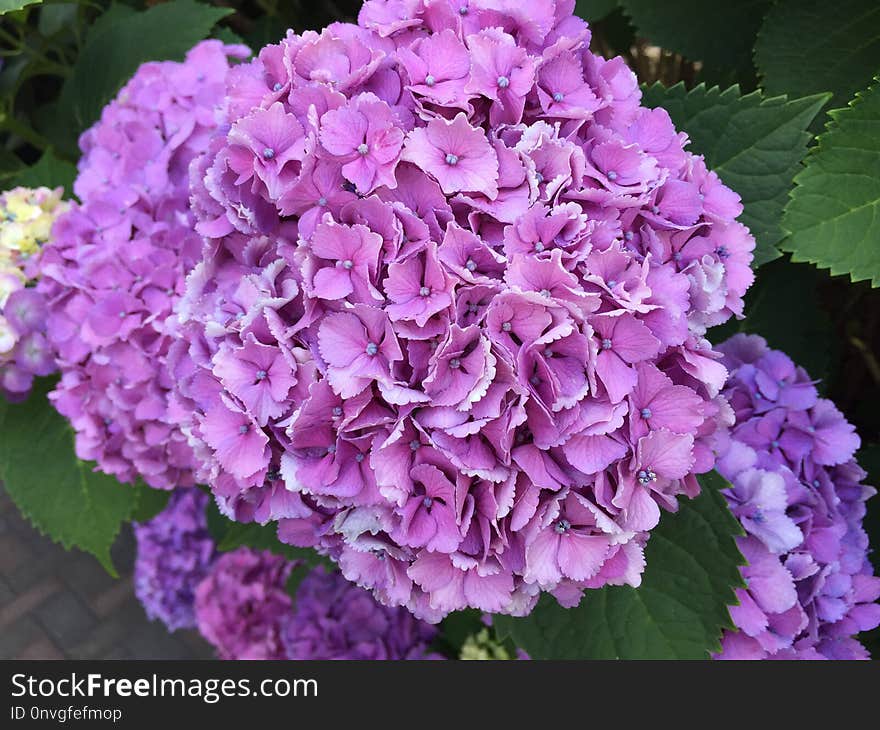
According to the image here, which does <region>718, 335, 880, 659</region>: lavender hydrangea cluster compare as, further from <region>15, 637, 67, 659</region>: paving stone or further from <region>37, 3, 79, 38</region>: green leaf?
<region>15, 637, 67, 659</region>: paving stone

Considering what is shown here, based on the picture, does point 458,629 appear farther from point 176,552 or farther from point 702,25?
point 702,25

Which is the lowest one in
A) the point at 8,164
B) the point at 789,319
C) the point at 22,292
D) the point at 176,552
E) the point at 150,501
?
the point at 176,552

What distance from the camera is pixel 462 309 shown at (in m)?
0.65

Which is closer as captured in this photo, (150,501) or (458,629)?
(150,501)

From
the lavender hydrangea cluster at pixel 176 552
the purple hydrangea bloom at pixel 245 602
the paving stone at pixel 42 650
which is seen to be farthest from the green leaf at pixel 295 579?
the paving stone at pixel 42 650

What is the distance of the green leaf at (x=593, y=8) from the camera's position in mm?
1188

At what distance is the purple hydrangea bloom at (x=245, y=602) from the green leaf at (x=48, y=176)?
0.80 meters

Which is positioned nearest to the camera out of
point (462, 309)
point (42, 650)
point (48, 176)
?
point (462, 309)

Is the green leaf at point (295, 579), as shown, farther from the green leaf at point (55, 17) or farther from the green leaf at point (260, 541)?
the green leaf at point (55, 17)

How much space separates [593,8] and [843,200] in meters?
0.53

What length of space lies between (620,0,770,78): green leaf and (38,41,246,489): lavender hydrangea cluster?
0.58 m

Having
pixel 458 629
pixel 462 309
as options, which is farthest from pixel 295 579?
pixel 462 309

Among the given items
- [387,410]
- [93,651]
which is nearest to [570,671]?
[387,410]

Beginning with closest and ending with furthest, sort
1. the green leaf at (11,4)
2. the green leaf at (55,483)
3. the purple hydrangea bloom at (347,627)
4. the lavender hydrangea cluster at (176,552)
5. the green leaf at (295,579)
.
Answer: the green leaf at (11,4)
the green leaf at (55,483)
the purple hydrangea bloom at (347,627)
the green leaf at (295,579)
the lavender hydrangea cluster at (176,552)
